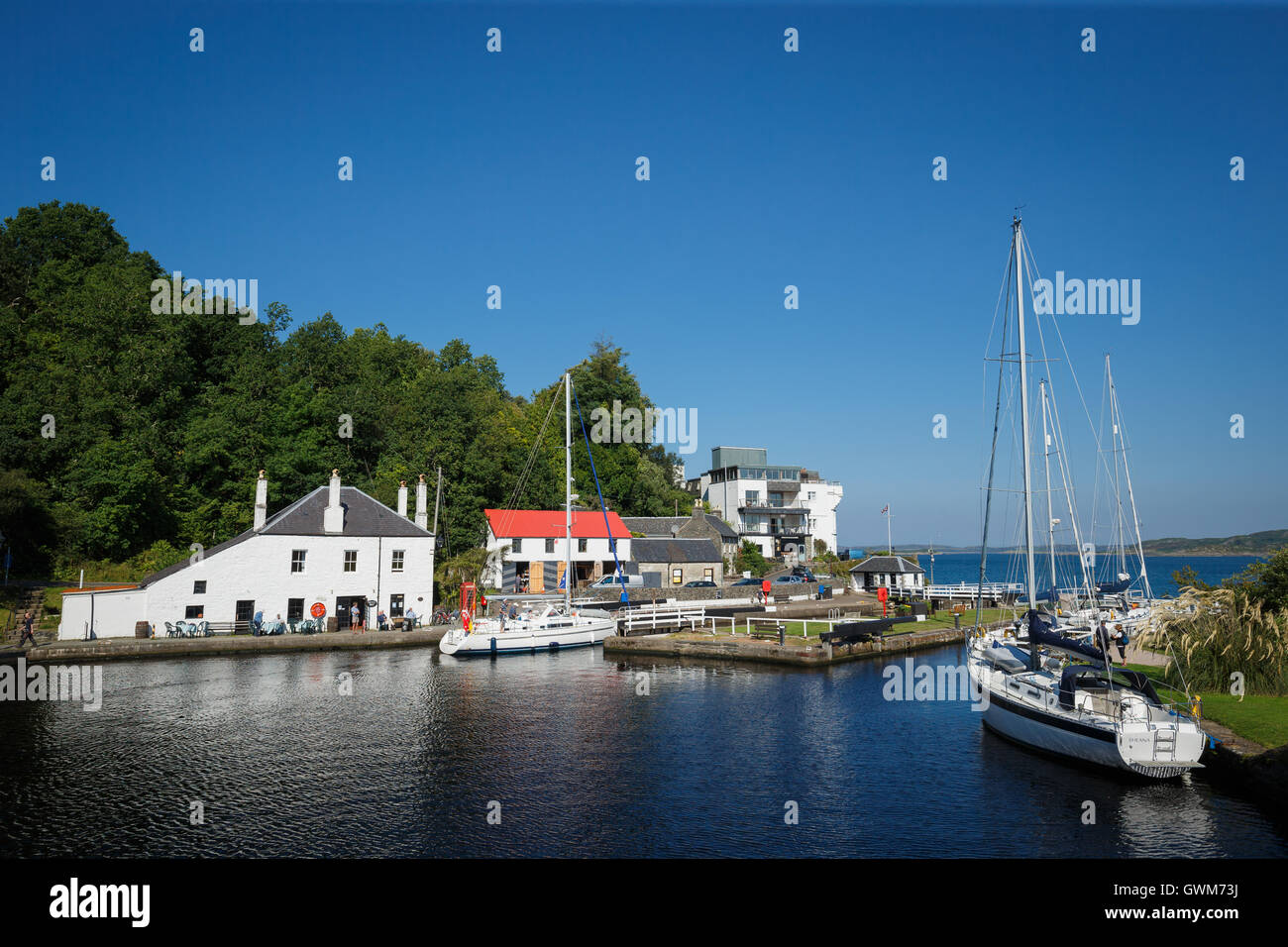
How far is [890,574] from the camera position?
2788 inches

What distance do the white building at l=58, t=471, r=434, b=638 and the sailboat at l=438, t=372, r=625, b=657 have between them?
7507 millimetres

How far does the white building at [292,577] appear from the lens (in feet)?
138

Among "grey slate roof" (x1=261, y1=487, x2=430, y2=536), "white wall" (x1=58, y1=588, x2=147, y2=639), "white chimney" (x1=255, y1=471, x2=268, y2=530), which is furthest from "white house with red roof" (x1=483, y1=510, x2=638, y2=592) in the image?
"white wall" (x1=58, y1=588, x2=147, y2=639)

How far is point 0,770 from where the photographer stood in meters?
20.5

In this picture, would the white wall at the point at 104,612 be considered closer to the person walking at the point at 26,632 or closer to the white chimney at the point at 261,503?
the person walking at the point at 26,632

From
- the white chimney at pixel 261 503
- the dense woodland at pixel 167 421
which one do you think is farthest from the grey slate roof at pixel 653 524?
the white chimney at pixel 261 503

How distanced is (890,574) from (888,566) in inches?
29.3

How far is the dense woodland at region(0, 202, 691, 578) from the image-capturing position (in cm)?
4941

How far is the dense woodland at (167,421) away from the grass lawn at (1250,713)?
52.3 m

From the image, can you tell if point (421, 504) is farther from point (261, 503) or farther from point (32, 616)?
point (32, 616)

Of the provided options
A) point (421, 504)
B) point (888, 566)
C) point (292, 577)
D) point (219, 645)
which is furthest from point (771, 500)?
point (219, 645)

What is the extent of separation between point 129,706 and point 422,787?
625 inches
